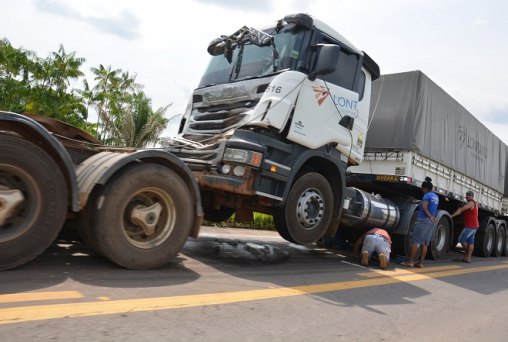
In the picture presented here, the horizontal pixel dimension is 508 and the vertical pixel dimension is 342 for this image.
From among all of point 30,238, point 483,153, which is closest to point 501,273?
point 483,153

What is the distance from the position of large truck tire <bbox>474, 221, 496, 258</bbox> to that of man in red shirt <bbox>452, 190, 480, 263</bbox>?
61.9 inches

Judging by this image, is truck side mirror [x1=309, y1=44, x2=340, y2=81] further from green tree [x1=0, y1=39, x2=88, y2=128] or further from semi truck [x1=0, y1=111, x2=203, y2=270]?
green tree [x1=0, y1=39, x2=88, y2=128]

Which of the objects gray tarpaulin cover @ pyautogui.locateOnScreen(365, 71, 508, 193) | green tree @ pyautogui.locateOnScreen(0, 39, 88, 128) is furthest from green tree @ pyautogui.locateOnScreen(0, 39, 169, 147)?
gray tarpaulin cover @ pyautogui.locateOnScreen(365, 71, 508, 193)

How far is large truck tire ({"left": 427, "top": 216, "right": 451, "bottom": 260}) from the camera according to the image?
8.96 meters

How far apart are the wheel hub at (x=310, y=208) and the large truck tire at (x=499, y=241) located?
27.5ft

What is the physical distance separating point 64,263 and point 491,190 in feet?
36.1

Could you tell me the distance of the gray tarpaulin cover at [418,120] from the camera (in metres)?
7.97

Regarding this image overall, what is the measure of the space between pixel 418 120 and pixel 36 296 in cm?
694

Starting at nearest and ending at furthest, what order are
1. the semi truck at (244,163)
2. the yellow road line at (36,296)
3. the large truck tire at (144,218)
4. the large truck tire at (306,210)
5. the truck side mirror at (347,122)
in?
the yellow road line at (36,296) < the semi truck at (244,163) < the large truck tire at (144,218) < the large truck tire at (306,210) < the truck side mirror at (347,122)

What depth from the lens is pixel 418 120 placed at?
26.3ft

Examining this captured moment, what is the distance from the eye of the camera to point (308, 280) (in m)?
5.04

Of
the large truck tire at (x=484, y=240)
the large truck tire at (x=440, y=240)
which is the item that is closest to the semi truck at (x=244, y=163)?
the large truck tire at (x=440, y=240)

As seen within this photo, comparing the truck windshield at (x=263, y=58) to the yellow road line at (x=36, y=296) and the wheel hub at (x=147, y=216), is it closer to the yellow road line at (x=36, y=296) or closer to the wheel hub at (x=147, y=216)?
the wheel hub at (x=147, y=216)

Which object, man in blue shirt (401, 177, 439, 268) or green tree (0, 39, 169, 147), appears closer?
man in blue shirt (401, 177, 439, 268)
